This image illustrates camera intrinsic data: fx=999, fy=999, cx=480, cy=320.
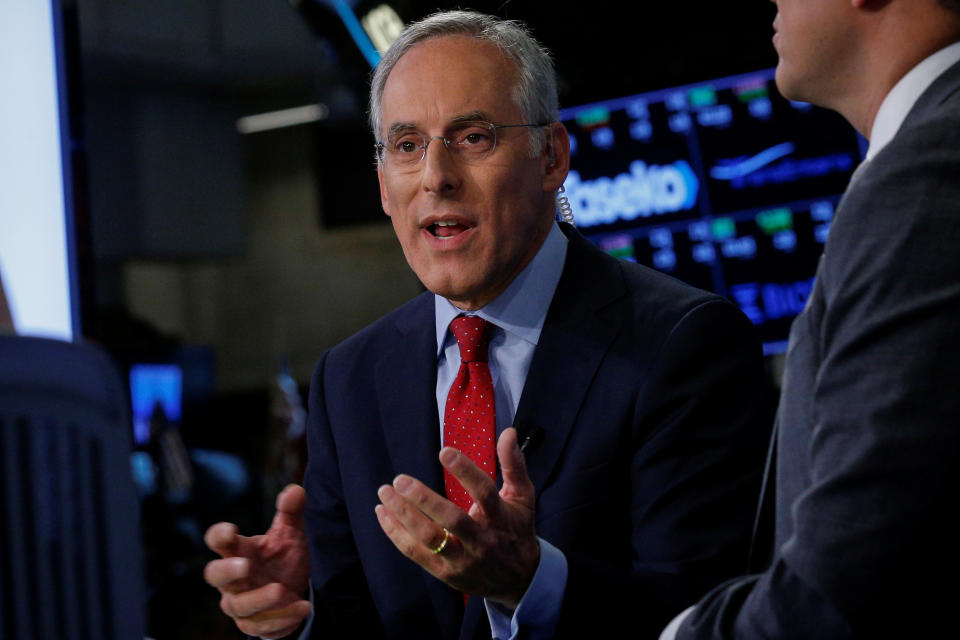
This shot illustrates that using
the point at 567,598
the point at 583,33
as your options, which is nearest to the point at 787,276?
the point at 583,33

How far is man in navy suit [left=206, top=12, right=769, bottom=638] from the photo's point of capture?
1.34 m

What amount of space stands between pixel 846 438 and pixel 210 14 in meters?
Result: 8.00

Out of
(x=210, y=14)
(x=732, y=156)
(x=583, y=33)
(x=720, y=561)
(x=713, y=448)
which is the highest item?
(x=210, y=14)

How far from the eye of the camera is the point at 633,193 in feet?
11.6

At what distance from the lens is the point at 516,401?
1553 millimetres

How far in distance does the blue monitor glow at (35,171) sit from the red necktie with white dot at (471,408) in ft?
3.10

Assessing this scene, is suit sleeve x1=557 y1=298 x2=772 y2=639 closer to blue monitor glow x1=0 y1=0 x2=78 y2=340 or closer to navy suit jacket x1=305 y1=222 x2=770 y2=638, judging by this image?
navy suit jacket x1=305 y1=222 x2=770 y2=638

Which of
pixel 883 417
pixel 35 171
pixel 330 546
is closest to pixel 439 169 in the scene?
pixel 330 546

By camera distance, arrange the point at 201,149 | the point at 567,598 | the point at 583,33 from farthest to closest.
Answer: the point at 201,149
the point at 583,33
the point at 567,598

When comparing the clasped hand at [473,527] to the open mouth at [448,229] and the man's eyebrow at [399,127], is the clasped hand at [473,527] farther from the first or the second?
the man's eyebrow at [399,127]

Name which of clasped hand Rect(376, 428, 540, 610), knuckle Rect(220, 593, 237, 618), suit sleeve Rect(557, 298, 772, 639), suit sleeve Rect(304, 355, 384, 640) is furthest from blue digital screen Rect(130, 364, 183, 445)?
clasped hand Rect(376, 428, 540, 610)

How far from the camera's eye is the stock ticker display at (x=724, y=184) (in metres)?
3.37

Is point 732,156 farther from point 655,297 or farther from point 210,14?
point 210,14

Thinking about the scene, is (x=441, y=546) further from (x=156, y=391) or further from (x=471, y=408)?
(x=156, y=391)
